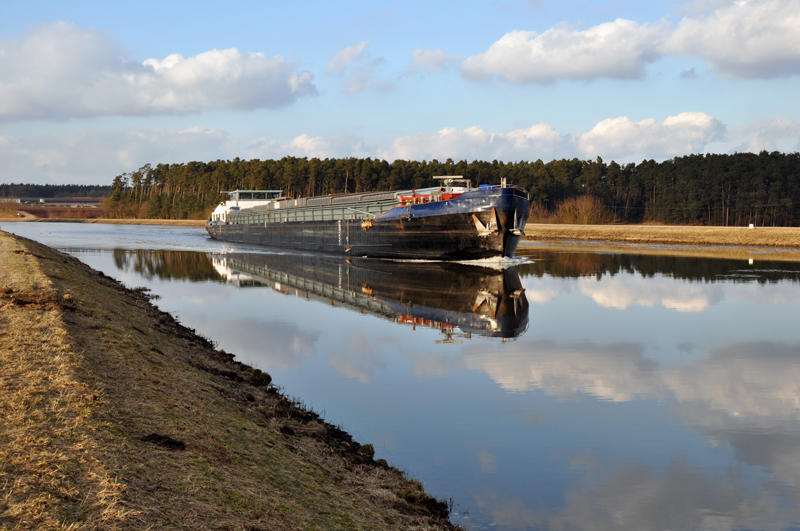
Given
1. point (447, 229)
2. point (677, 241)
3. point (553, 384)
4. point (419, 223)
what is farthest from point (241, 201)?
point (553, 384)

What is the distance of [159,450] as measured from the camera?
7.14 metres

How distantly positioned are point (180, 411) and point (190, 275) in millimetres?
31418

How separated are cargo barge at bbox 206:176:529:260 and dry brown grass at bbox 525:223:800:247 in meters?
34.5

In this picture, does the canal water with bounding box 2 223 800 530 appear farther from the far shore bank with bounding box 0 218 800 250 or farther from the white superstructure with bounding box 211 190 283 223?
the white superstructure with bounding box 211 190 283 223

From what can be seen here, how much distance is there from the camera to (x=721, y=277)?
37375 millimetres

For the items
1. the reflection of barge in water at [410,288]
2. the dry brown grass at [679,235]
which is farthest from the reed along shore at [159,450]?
the dry brown grass at [679,235]

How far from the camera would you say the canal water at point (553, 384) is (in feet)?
28.5

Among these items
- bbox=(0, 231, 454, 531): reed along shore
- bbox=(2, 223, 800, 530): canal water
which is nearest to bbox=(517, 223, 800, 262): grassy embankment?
bbox=(2, 223, 800, 530): canal water

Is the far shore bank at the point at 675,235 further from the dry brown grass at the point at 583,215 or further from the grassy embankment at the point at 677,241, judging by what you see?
the dry brown grass at the point at 583,215

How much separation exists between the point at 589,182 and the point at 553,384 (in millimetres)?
134258

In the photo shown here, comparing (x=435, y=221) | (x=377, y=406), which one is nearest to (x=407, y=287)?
(x=435, y=221)

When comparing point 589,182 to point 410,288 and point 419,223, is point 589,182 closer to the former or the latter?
point 419,223

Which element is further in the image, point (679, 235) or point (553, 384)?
point (679, 235)

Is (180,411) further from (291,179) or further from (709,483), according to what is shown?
(291,179)
